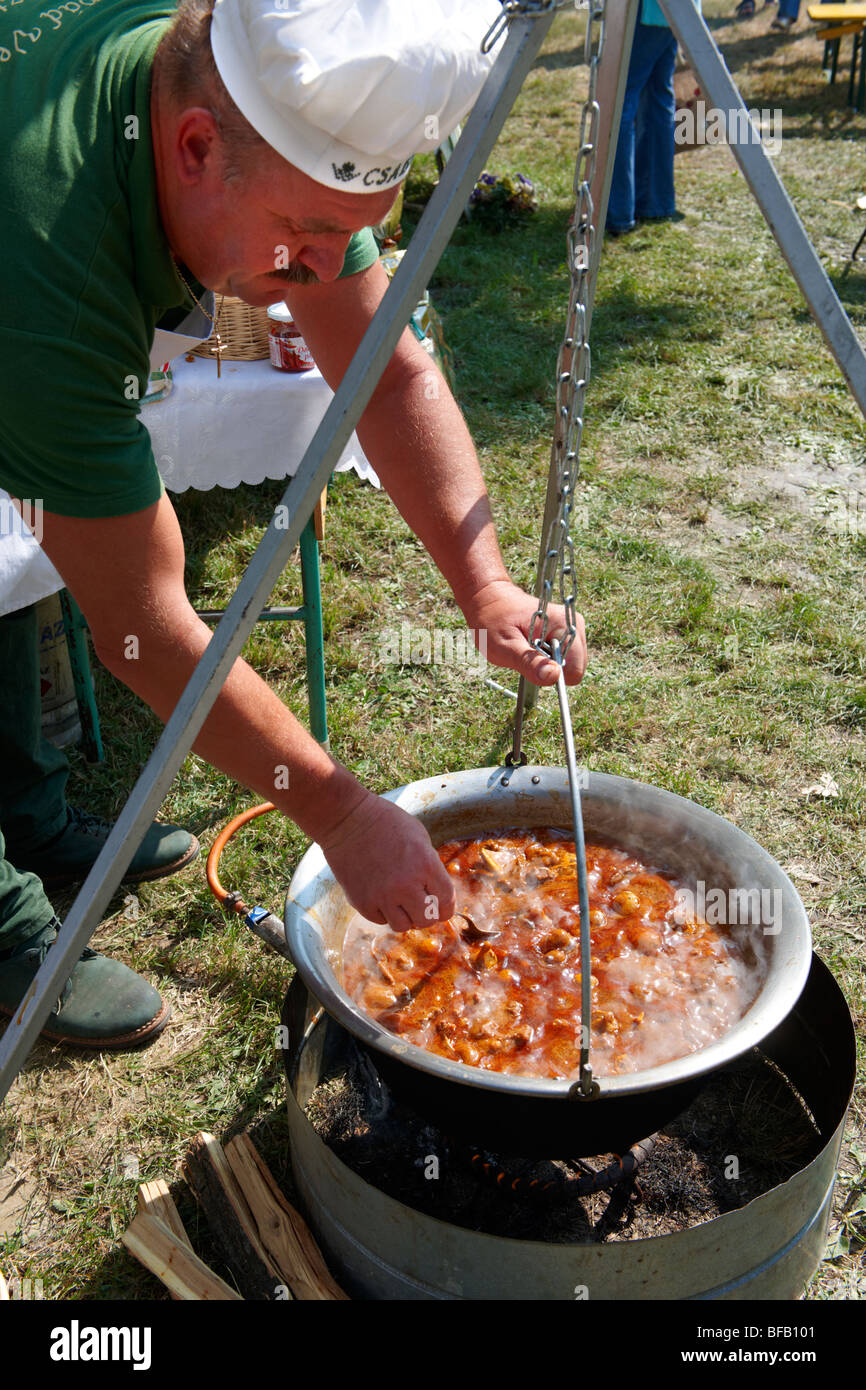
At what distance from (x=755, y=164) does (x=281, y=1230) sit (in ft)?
6.86

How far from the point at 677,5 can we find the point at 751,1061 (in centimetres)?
225

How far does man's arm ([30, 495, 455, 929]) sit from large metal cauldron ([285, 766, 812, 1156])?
0.23 metres

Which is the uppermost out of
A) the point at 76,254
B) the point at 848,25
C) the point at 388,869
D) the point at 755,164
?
the point at 848,25

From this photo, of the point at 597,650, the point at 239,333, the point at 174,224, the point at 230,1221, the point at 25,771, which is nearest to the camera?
the point at 174,224

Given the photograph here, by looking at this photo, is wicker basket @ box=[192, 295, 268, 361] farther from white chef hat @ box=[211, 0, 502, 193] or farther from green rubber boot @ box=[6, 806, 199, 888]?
white chef hat @ box=[211, 0, 502, 193]

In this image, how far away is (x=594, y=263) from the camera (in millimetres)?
2191

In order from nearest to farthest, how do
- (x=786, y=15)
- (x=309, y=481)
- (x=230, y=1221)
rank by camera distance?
(x=309, y=481)
(x=230, y=1221)
(x=786, y=15)

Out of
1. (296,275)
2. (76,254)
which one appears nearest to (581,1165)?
(296,275)

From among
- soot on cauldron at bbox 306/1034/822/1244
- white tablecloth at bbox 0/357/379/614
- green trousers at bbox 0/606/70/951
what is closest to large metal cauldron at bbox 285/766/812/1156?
soot on cauldron at bbox 306/1034/822/1244

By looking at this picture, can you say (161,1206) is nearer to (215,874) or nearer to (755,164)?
(215,874)

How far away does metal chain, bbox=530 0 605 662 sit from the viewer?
5.18 ft

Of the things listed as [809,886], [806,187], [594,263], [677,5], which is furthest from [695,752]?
[806,187]

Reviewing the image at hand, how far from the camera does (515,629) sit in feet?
7.20

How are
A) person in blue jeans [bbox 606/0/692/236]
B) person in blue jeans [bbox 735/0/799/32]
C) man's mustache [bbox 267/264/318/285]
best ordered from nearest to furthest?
man's mustache [bbox 267/264/318/285] < person in blue jeans [bbox 606/0/692/236] < person in blue jeans [bbox 735/0/799/32]
